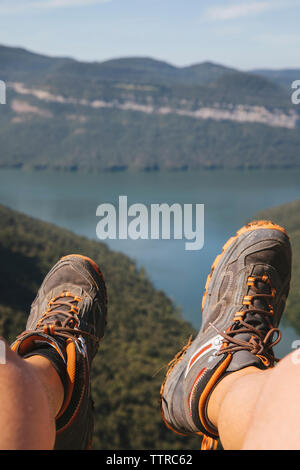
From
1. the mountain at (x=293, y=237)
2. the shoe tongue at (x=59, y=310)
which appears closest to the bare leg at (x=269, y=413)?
the shoe tongue at (x=59, y=310)

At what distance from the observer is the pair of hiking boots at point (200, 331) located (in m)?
1.41

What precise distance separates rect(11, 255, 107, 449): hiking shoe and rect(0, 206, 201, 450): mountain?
36.5 ft

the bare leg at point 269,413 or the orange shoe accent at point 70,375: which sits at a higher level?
the bare leg at point 269,413

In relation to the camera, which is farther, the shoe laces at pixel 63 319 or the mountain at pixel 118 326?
the mountain at pixel 118 326

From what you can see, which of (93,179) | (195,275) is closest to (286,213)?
(195,275)

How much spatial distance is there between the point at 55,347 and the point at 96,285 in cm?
75

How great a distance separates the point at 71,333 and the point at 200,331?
0.56 m

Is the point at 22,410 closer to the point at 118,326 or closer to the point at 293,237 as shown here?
the point at 118,326

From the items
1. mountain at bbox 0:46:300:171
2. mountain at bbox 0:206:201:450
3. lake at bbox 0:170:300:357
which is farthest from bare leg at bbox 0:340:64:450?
mountain at bbox 0:46:300:171

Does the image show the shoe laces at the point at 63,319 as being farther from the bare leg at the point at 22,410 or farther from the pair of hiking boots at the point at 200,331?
the bare leg at the point at 22,410

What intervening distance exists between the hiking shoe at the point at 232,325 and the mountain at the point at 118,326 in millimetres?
11304

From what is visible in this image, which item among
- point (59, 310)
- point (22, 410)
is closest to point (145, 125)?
point (59, 310)

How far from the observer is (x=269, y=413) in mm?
859
